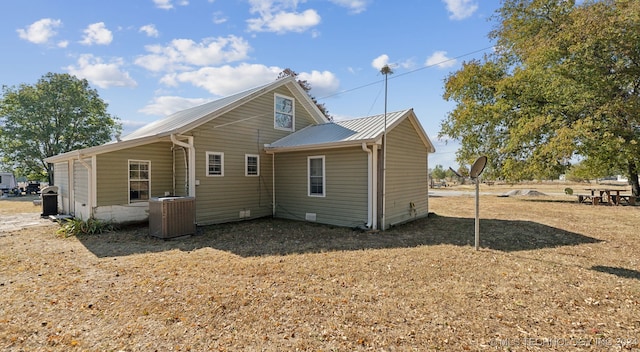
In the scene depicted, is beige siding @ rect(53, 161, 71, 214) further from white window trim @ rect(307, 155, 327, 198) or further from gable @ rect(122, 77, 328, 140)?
white window trim @ rect(307, 155, 327, 198)

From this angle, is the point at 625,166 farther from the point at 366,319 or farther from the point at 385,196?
the point at 366,319

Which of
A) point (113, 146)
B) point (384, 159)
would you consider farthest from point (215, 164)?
point (384, 159)

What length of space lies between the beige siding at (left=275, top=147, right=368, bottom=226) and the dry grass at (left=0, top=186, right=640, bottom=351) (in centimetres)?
160

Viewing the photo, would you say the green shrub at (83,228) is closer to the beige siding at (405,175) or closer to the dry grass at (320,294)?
the dry grass at (320,294)

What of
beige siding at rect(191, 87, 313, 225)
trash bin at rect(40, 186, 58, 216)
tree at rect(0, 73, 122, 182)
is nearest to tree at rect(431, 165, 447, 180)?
beige siding at rect(191, 87, 313, 225)

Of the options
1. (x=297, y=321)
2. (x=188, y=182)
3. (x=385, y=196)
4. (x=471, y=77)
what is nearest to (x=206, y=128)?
(x=188, y=182)

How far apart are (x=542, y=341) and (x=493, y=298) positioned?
1041mm

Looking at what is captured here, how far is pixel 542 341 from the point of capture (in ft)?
9.79

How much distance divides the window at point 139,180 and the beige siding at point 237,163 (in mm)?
1824

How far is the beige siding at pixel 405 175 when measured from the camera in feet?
30.6

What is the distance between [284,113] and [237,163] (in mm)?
3091

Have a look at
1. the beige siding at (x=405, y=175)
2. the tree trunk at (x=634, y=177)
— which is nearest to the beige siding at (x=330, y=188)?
the beige siding at (x=405, y=175)

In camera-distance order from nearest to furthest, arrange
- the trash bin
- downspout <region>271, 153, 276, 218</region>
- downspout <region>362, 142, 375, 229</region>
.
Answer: downspout <region>362, 142, 375, 229</region> → downspout <region>271, 153, 276, 218</region> → the trash bin

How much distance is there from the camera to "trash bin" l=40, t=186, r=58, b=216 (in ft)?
37.4
